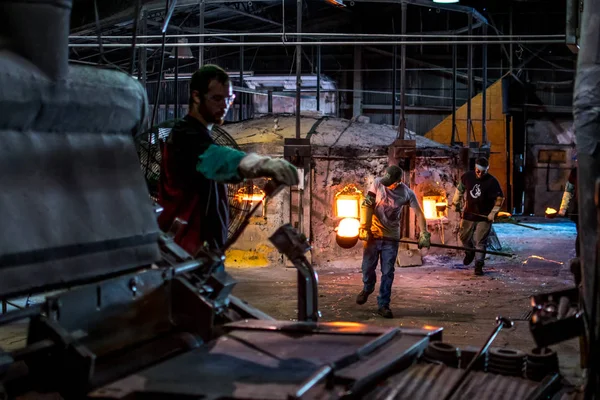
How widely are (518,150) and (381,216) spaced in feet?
56.9

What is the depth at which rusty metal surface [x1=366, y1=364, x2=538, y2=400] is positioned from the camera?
3414mm

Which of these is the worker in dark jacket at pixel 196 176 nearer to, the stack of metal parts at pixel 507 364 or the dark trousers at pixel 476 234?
the stack of metal parts at pixel 507 364

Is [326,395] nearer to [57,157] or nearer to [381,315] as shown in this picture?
[57,157]

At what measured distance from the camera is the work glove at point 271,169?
3.83 metres

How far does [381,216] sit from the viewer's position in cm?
1139

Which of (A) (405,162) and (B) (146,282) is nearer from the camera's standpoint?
(B) (146,282)

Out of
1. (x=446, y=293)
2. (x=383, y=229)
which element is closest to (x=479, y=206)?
(x=446, y=293)

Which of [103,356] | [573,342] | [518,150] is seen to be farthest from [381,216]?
[518,150]

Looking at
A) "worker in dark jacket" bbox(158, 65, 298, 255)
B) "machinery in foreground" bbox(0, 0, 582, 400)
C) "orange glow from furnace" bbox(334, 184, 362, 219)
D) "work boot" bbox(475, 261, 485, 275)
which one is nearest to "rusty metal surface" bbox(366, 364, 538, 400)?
"machinery in foreground" bbox(0, 0, 582, 400)

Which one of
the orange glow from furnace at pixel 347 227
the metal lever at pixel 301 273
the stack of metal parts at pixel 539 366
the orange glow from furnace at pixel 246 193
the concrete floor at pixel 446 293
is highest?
the metal lever at pixel 301 273

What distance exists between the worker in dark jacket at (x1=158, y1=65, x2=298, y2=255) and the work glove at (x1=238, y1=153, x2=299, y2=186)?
595 mm

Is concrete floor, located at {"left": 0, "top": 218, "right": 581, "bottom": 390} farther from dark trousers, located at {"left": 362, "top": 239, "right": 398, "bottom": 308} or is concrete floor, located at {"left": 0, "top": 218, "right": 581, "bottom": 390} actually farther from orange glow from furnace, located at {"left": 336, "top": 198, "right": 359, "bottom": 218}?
orange glow from furnace, located at {"left": 336, "top": 198, "right": 359, "bottom": 218}

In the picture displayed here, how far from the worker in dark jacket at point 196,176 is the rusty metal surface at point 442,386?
1.64 meters

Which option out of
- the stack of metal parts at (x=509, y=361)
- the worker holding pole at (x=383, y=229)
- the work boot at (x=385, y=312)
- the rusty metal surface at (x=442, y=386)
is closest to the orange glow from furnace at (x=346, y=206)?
the worker holding pole at (x=383, y=229)
